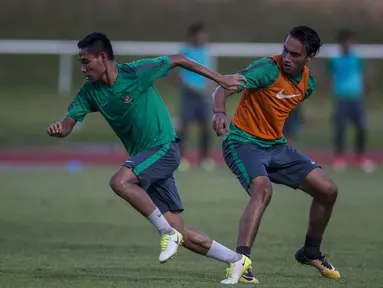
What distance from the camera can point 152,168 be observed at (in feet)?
26.8

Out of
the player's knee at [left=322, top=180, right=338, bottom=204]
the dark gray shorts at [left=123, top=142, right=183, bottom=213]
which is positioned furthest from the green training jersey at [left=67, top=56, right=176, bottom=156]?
the player's knee at [left=322, top=180, right=338, bottom=204]

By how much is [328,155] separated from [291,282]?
14.4 m

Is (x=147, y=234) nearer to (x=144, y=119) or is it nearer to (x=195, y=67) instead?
(x=144, y=119)

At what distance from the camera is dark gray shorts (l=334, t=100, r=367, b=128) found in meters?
20.2

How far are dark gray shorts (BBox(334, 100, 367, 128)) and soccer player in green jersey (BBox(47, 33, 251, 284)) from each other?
478 inches

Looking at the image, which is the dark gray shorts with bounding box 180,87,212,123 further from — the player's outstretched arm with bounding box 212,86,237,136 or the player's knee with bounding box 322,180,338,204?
the player's outstretched arm with bounding box 212,86,237,136

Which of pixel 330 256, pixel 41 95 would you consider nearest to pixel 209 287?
pixel 330 256

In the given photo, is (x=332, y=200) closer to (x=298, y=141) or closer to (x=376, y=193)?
(x=376, y=193)

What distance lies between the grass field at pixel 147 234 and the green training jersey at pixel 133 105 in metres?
1.17

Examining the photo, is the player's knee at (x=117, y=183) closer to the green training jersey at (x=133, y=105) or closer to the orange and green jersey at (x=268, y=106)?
the green training jersey at (x=133, y=105)

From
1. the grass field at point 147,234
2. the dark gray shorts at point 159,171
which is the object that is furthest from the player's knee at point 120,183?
the grass field at point 147,234

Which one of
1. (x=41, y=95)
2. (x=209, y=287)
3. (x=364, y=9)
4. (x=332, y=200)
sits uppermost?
(x=364, y=9)

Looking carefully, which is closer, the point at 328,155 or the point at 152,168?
the point at 152,168

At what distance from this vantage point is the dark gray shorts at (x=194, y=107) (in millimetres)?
20094
